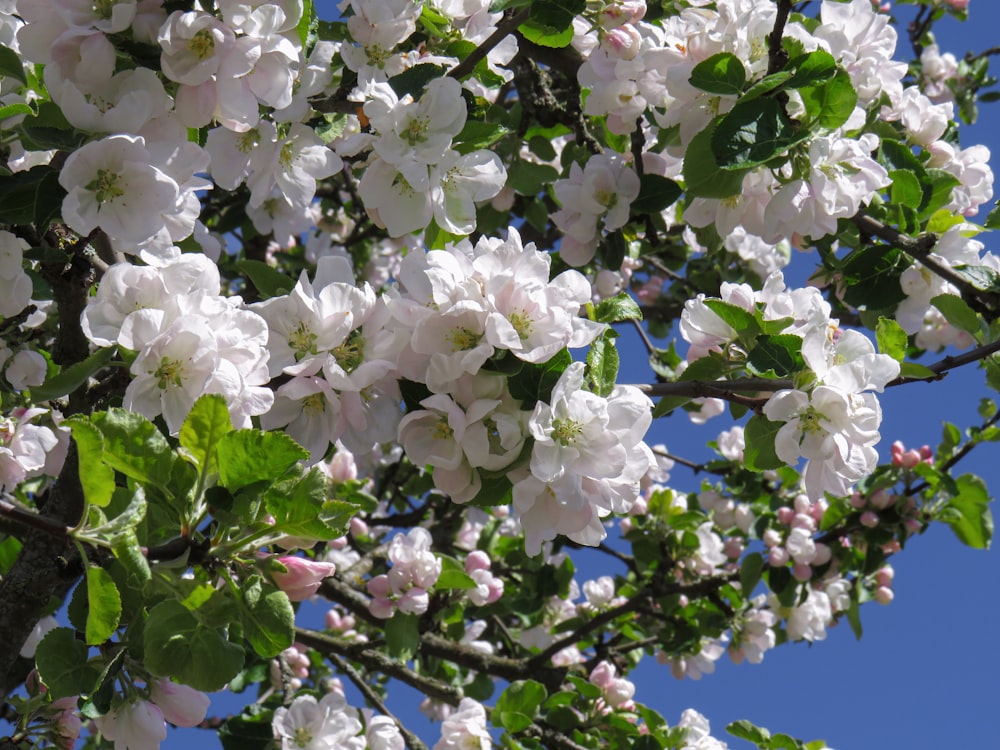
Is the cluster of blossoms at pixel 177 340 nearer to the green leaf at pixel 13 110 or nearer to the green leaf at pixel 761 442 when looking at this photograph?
the green leaf at pixel 13 110

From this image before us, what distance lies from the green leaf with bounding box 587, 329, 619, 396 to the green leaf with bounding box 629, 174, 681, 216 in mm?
898

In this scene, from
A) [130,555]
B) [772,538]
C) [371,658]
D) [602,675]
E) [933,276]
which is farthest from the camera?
[772,538]

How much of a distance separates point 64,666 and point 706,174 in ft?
4.46

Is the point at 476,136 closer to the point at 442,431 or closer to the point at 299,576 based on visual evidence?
the point at 442,431

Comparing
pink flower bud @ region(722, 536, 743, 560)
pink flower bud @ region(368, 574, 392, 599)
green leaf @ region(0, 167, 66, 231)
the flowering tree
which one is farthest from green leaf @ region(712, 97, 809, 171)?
pink flower bud @ region(722, 536, 743, 560)

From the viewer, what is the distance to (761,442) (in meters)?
1.58

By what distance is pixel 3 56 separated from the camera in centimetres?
155

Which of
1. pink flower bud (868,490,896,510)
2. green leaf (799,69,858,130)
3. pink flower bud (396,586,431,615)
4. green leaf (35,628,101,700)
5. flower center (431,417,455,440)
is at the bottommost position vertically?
pink flower bud (396,586,431,615)

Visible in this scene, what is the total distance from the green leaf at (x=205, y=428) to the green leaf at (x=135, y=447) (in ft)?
0.10

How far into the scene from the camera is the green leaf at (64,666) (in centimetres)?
144

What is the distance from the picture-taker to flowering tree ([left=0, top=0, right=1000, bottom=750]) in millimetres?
1230

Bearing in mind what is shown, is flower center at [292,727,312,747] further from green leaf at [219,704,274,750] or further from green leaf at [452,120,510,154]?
green leaf at [452,120,510,154]

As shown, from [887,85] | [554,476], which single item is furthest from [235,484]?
[887,85]

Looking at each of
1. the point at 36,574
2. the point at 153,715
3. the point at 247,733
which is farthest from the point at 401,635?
the point at 153,715
